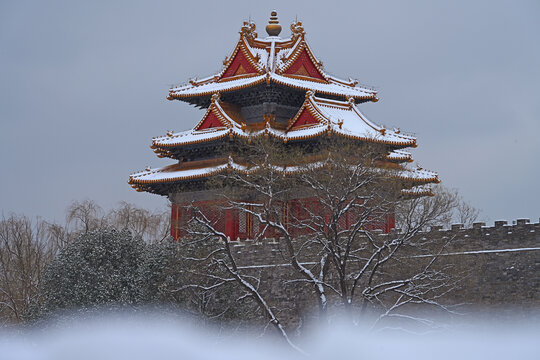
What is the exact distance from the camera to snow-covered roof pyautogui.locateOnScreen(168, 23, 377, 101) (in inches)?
1358

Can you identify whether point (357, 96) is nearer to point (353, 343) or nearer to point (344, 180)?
point (344, 180)

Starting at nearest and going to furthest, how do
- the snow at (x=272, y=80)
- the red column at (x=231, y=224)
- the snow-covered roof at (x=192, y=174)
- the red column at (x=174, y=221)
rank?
the snow-covered roof at (x=192, y=174) < the red column at (x=231, y=224) < the red column at (x=174, y=221) < the snow at (x=272, y=80)

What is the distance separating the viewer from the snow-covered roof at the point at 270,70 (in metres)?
34.5

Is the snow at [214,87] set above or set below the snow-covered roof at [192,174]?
above

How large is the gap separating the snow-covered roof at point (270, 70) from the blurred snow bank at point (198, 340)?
1221 cm

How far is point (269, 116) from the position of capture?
3353cm

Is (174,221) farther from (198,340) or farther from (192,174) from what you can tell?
(198,340)

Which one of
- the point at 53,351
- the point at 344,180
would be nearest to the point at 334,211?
the point at 344,180

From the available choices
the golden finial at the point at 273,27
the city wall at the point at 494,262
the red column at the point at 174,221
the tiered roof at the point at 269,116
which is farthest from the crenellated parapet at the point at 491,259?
the golden finial at the point at 273,27

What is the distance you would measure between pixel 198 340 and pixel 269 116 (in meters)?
12.1

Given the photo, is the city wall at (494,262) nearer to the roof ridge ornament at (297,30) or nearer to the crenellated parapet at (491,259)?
the crenellated parapet at (491,259)

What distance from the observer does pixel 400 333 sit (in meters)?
22.8

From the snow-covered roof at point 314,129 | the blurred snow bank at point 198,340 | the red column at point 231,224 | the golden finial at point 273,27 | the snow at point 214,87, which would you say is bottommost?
the blurred snow bank at point 198,340

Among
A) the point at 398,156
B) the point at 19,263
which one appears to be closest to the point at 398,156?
the point at 398,156
